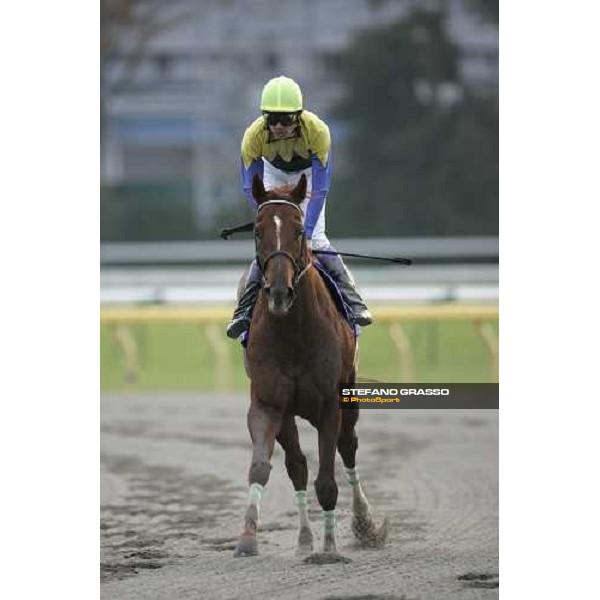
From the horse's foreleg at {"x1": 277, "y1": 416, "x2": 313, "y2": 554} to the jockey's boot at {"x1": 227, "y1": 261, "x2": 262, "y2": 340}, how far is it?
0.45m

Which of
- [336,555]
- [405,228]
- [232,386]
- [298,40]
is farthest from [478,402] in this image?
[232,386]

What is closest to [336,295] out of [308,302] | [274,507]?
[308,302]

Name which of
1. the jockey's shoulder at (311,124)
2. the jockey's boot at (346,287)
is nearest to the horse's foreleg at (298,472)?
the jockey's boot at (346,287)

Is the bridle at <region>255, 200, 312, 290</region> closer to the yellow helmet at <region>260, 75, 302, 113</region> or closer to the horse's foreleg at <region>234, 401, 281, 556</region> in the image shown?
the yellow helmet at <region>260, 75, 302, 113</region>

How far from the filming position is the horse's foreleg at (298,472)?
6.87 meters

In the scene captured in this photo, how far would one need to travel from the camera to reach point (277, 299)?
6.14 meters

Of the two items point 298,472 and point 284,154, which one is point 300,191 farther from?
point 298,472

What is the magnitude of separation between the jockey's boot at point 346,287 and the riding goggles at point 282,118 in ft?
2.40

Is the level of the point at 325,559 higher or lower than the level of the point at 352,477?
lower

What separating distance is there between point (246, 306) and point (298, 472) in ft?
2.62

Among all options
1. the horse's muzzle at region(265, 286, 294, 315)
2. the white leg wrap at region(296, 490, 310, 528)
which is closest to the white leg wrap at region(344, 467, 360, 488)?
the white leg wrap at region(296, 490, 310, 528)

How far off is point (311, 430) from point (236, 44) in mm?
2861

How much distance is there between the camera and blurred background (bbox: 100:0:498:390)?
434 inches

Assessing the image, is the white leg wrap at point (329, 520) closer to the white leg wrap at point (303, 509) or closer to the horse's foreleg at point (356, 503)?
the white leg wrap at point (303, 509)
